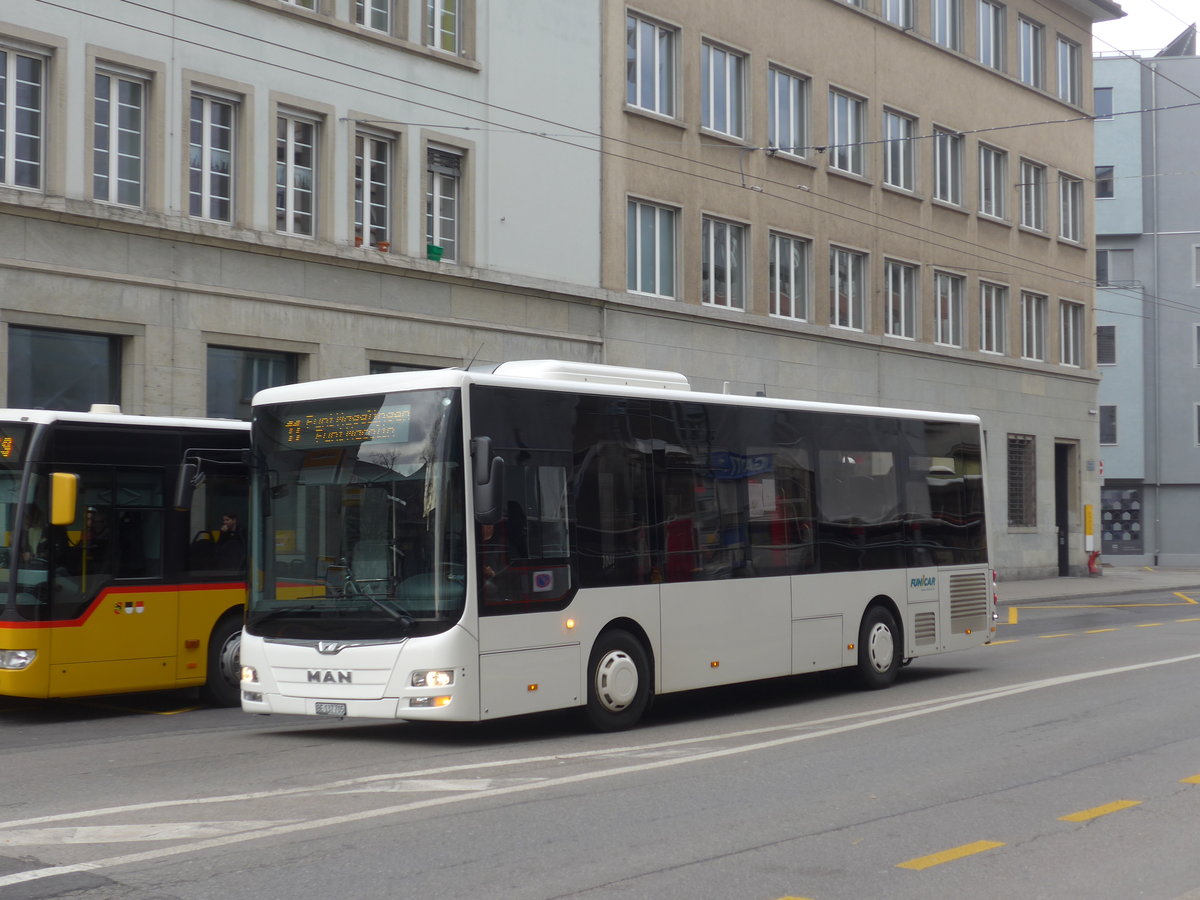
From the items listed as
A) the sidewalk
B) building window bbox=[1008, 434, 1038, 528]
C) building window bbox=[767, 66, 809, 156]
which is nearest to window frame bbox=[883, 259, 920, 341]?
building window bbox=[767, 66, 809, 156]

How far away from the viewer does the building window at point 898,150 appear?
3466 centimetres

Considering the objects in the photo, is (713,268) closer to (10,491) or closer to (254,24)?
(254,24)

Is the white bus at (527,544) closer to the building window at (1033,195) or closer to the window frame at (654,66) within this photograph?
the window frame at (654,66)

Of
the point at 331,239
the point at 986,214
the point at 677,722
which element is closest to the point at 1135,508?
the point at 986,214

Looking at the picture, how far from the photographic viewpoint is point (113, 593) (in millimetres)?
13438

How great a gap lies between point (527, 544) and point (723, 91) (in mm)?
20542

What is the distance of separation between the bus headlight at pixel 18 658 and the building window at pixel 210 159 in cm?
899

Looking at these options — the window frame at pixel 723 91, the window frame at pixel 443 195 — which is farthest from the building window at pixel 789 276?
the window frame at pixel 443 195

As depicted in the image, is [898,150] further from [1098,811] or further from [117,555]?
[1098,811]

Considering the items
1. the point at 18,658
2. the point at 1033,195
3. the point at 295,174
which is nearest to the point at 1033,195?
the point at 1033,195

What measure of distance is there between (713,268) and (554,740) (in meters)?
19.1

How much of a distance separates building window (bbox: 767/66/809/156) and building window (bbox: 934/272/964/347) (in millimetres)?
6338

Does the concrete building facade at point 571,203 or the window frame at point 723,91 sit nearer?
the concrete building facade at point 571,203

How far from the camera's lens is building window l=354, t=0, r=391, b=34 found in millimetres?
22719
